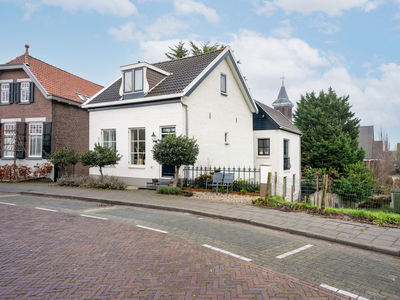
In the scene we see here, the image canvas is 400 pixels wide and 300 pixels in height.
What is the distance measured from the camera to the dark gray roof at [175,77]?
14.3m

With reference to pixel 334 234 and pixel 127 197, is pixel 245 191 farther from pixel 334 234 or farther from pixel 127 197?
pixel 334 234

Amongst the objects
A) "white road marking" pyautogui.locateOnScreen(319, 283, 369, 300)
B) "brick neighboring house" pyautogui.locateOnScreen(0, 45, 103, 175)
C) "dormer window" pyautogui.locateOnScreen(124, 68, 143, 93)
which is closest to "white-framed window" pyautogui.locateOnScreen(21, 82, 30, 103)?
"brick neighboring house" pyautogui.locateOnScreen(0, 45, 103, 175)

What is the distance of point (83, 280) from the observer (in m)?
3.96

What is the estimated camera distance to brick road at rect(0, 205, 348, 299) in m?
3.63

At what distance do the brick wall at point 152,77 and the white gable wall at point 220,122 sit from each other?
2399 mm

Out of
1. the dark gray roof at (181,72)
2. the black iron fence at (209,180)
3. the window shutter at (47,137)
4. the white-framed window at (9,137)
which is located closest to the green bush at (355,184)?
the black iron fence at (209,180)

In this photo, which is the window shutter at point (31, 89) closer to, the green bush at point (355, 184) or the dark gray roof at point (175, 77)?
the dark gray roof at point (175, 77)

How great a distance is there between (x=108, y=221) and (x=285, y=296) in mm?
5122

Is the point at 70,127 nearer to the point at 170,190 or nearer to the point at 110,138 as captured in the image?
the point at 110,138

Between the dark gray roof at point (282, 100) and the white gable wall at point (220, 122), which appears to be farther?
the dark gray roof at point (282, 100)

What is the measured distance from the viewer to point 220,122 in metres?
16.7

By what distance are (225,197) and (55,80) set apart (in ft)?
49.7

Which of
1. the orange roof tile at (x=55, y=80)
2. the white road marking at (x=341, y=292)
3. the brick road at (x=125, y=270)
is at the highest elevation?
the orange roof tile at (x=55, y=80)

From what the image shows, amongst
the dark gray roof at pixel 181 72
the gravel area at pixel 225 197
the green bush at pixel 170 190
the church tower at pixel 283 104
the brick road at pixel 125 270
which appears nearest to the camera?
the brick road at pixel 125 270
